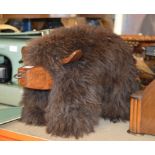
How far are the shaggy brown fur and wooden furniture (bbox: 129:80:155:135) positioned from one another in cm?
8

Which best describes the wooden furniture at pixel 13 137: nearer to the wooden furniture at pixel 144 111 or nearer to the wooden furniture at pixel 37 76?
the wooden furniture at pixel 37 76

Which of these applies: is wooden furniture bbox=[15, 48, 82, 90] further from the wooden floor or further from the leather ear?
the wooden floor

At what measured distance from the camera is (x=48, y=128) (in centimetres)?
69

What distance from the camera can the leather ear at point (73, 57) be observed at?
24.7 inches

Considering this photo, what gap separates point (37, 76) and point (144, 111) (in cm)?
28

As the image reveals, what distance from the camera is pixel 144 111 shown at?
68 cm

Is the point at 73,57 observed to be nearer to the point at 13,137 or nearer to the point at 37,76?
the point at 37,76

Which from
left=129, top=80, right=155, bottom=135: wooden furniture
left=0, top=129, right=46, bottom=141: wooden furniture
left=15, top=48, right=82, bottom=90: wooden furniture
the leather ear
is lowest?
left=0, top=129, right=46, bottom=141: wooden furniture

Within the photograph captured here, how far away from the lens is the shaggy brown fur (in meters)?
0.65

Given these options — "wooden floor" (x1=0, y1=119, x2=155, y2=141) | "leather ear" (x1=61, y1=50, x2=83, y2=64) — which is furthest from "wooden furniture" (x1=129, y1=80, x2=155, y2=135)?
"leather ear" (x1=61, y1=50, x2=83, y2=64)

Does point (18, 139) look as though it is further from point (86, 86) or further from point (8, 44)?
point (8, 44)

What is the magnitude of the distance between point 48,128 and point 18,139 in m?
0.08

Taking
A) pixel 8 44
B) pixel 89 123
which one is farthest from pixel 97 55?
pixel 8 44

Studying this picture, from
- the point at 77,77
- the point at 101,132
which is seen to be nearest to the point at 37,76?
the point at 77,77
